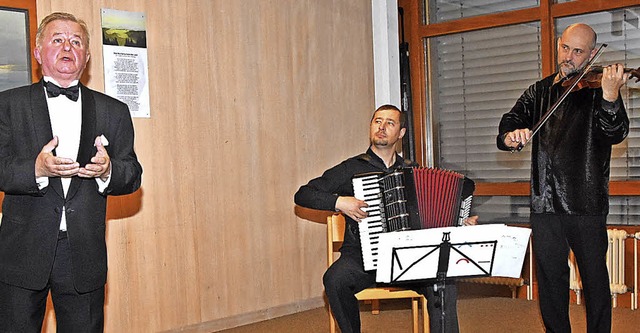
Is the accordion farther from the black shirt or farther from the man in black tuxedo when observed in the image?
the man in black tuxedo

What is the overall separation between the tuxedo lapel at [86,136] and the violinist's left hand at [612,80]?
84.6 inches

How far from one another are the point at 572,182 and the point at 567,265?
403mm

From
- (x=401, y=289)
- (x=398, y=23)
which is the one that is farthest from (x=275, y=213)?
(x=398, y=23)

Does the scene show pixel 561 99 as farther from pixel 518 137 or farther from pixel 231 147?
pixel 231 147

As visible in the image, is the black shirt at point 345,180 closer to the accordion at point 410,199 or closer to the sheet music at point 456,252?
the accordion at point 410,199

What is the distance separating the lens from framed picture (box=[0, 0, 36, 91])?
4.01m

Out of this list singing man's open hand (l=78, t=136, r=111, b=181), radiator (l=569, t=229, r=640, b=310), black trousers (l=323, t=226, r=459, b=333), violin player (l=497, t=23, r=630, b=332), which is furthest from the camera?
radiator (l=569, t=229, r=640, b=310)

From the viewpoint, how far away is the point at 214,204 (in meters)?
4.99

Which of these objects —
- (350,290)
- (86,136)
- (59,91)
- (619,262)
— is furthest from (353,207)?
(619,262)

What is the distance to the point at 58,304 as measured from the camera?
2.69 m

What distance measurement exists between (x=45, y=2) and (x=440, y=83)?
318 centimetres

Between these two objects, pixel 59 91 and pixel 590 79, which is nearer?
pixel 59 91

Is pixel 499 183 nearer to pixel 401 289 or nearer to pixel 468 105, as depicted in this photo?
pixel 468 105

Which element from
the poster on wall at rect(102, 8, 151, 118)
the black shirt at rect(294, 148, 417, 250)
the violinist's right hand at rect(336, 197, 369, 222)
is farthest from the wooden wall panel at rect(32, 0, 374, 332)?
the violinist's right hand at rect(336, 197, 369, 222)
